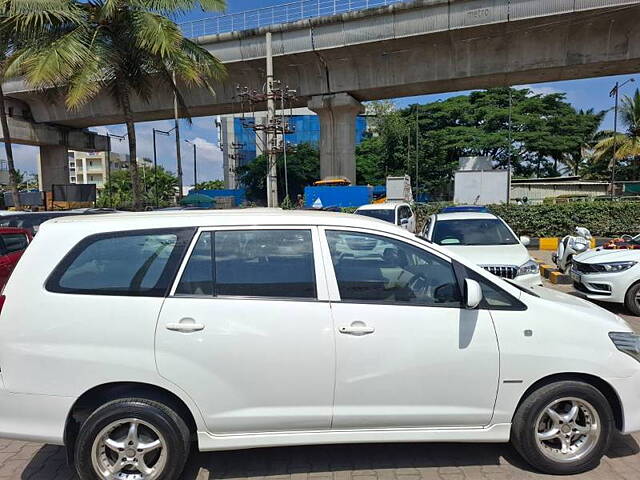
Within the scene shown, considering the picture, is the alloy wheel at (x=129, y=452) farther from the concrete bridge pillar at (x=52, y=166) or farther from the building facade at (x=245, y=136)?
the building facade at (x=245, y=136)

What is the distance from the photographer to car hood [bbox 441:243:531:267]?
6531mm

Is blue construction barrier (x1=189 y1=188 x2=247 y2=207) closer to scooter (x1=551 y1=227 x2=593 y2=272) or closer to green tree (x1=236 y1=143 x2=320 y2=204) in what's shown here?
green tree (x1=236 y1=143 x2=320 y2=204)

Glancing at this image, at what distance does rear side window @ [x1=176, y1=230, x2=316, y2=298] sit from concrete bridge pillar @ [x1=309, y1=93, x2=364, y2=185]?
20.8 meters

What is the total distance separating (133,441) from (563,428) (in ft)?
8.92

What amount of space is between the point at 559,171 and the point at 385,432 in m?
50.9

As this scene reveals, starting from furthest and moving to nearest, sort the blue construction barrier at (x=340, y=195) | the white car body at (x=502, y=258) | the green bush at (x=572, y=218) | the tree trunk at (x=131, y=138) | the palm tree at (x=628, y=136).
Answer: the palm tree at (x=628, y=136)
the blue construction barrier at (x=340, y=195)
the green bush at (x=572, y=218)
the tree trunk at (x=131, y=138)
the white car body at (x=502, y=258)

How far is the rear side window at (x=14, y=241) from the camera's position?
7570 millimetres

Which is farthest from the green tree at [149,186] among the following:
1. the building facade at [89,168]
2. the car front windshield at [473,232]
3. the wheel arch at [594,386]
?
the wheel arch at [594,386]

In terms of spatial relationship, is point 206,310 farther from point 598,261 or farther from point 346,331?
point 598,261

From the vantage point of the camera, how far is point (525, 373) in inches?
111

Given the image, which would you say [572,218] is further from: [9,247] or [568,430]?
[9,247]

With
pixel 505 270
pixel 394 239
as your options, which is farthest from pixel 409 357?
pixel 505 270

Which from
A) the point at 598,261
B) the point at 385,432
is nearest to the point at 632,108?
the point at 598,261

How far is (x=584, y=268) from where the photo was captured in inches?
291
